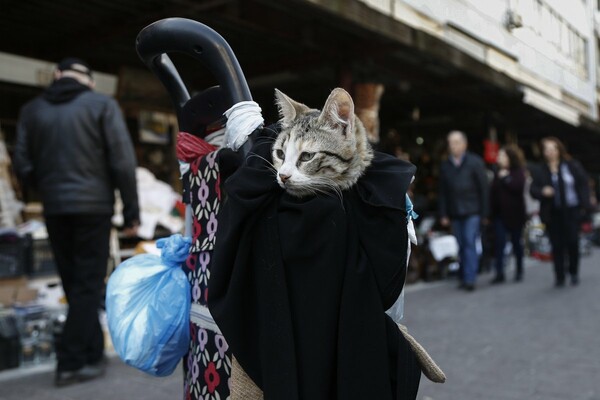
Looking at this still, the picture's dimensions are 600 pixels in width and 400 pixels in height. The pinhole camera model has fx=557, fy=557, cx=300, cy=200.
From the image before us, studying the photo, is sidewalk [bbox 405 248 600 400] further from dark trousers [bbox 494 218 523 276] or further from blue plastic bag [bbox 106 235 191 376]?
blue plastic bag [bbox 106 235 191 376]

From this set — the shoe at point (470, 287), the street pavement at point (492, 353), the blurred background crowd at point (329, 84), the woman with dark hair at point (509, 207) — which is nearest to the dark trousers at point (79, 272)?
the blurred background crowd at point (329, 84)

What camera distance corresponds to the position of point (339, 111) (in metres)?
1.51

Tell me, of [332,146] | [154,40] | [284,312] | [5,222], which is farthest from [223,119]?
[5,222]

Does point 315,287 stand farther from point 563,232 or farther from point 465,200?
point 563,232

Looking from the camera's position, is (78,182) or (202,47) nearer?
(202,47)

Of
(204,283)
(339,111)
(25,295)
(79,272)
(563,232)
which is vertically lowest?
(25,295)

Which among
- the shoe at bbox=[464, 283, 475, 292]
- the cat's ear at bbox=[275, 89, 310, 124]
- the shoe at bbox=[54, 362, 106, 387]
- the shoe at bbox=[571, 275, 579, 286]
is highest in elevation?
the cat's ear at bbox=[275, 89, 310, 124]

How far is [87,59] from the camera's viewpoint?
801 centimetres

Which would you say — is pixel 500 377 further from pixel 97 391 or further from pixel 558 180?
pixel 558 180

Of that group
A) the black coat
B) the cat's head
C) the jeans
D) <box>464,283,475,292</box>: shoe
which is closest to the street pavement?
<box>464,283,475,292</box>: shoe

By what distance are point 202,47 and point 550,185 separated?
7.54 meters

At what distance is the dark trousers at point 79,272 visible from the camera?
384cm

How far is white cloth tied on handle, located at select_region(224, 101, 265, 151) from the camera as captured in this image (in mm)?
1649

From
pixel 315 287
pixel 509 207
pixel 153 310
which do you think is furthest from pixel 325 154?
pixel 509 207
